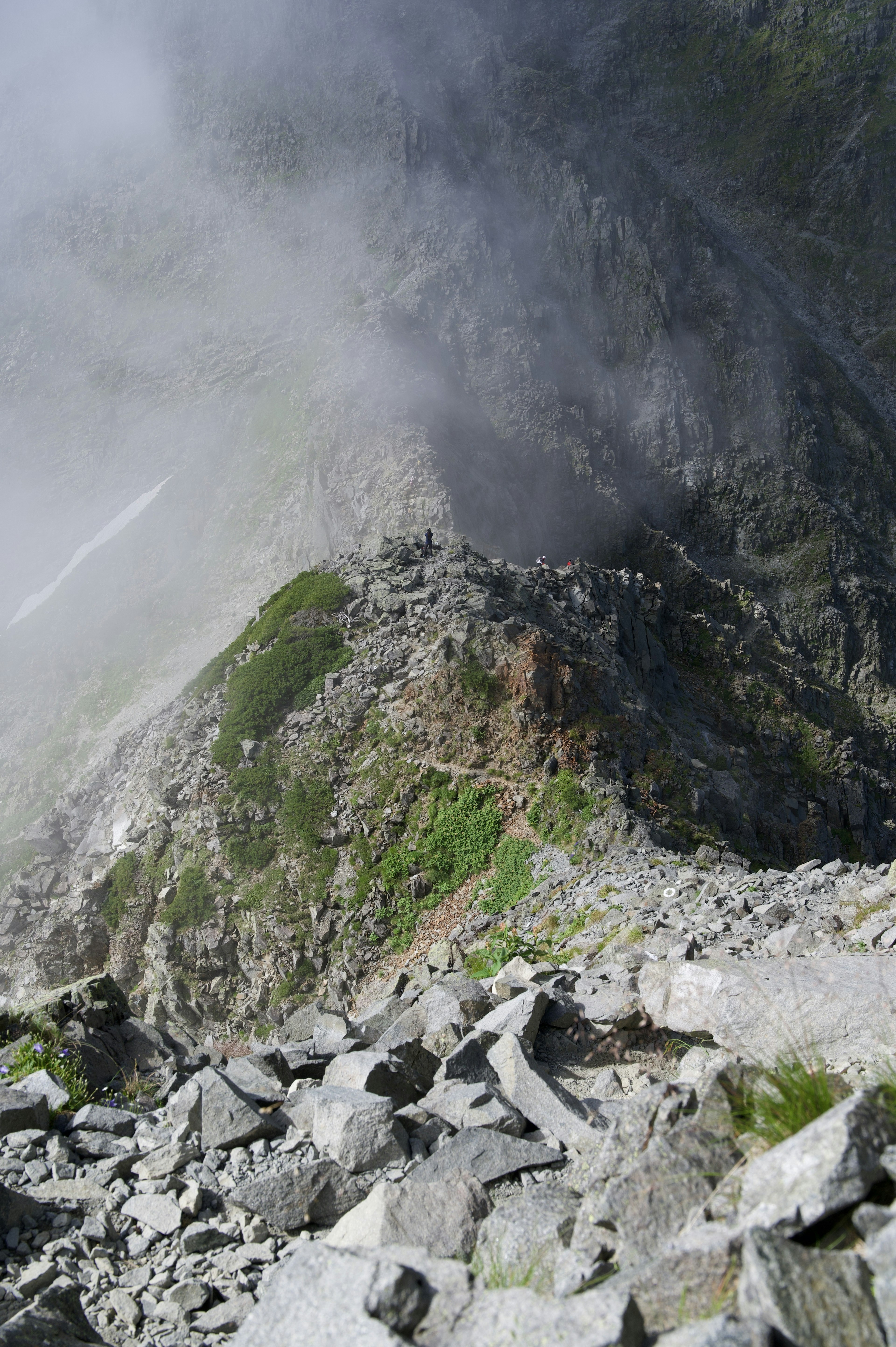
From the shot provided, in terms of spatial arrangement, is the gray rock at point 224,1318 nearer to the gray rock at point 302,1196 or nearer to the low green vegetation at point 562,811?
the gray rock at point 302,1196

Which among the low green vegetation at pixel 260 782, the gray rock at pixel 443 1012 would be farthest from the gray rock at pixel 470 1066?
the low green vegetation at pixel 260 782

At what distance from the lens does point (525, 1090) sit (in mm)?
7359

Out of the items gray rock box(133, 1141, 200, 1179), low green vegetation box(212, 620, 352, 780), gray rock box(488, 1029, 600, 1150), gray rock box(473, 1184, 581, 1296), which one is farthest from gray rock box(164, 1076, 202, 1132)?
low green vegetation box(212, 620, 352, 780)

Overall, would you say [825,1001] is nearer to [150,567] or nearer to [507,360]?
[150,567]

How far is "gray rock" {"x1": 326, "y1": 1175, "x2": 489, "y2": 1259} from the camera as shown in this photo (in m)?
5.09

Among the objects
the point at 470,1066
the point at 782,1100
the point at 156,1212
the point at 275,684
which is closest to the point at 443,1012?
the point at 470,1066

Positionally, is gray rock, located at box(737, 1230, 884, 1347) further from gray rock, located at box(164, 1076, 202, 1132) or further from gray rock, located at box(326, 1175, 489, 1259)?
gray rock, located at box(164, 1076, 202, 1132)

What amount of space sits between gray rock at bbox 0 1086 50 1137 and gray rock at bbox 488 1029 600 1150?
3.84 m

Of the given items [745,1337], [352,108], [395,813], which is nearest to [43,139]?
[352,108]

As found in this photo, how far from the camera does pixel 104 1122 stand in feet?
23.9

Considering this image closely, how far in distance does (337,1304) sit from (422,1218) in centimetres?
157

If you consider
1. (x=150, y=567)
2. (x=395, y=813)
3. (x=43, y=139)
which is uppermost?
(x=43, y=139)

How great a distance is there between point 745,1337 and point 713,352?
88900 mm

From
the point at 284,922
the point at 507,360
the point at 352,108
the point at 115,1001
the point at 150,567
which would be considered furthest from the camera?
the point at 352,108
